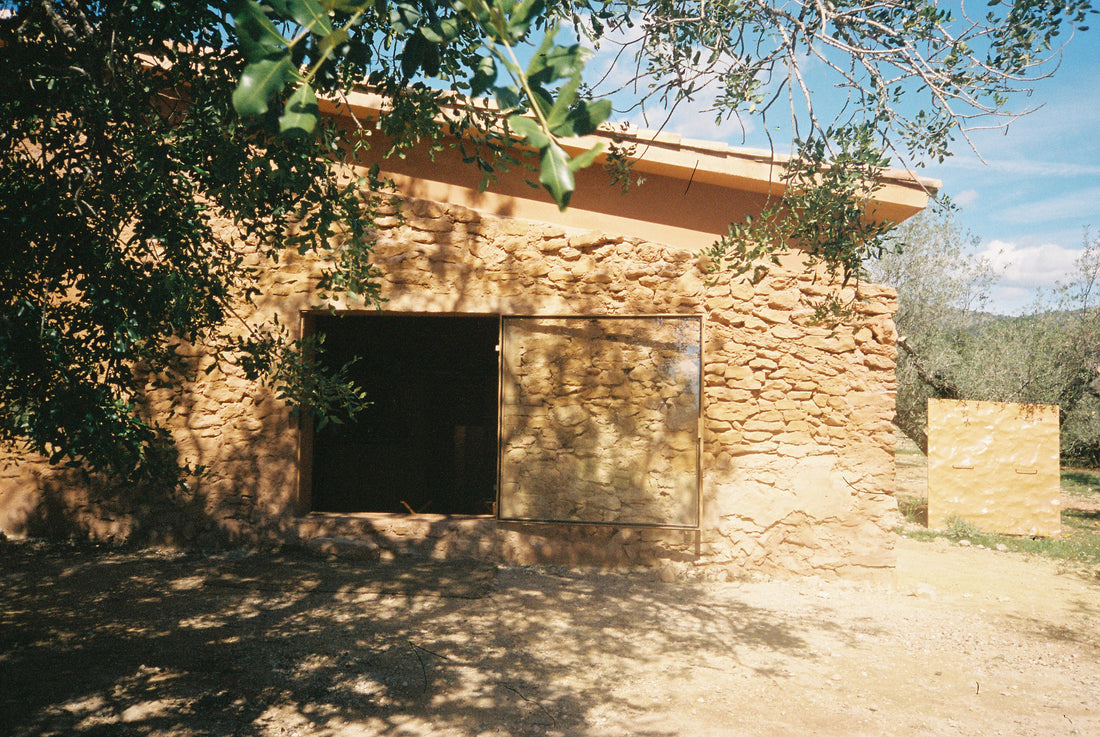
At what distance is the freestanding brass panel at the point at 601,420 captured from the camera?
571 centimetres

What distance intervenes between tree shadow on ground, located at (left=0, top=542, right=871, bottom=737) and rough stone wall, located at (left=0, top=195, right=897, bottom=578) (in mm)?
321

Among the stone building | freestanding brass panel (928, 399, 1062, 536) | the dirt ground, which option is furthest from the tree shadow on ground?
freestanding brass panel (928, 399, 1062, 536)

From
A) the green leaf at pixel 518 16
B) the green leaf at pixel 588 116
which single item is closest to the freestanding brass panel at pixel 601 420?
the green leaf at pixel 518 16

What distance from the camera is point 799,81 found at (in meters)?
3.69

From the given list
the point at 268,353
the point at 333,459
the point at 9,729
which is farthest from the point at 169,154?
the point at 333,459

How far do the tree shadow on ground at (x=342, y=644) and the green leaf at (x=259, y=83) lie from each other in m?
2.84

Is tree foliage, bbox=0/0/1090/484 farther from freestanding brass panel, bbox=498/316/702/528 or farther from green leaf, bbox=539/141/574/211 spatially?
freestanding brass panel, bbox=498/316/702/528

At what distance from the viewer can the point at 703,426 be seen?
570 cm

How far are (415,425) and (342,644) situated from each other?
572 centimetres

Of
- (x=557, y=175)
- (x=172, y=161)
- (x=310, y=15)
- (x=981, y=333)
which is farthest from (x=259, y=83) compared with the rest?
(x=981, y=333)

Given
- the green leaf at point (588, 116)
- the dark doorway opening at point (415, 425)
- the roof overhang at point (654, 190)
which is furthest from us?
the dark doorway opening at point (415, 425)

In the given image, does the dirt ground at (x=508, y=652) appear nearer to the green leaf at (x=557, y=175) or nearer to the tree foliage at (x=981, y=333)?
the green leaf at (x=557, y=175)

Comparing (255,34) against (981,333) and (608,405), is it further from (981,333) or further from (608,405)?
(981,333)

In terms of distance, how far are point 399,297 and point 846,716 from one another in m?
4.43
